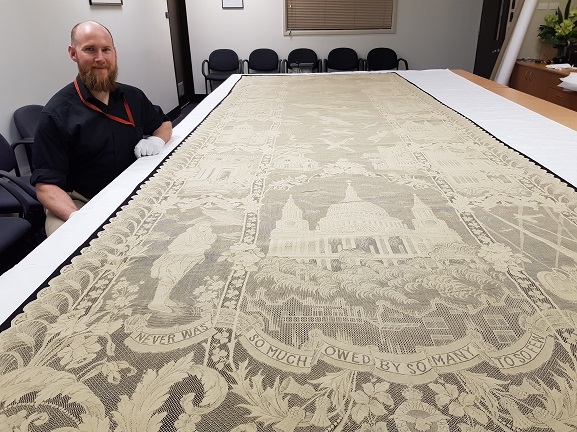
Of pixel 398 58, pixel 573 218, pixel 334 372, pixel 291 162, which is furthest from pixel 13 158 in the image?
pixel 398 58

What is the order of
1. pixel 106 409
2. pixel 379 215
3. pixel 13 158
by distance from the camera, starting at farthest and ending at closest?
pixel 13 158 < pixel 379 215 < pixel 106 409

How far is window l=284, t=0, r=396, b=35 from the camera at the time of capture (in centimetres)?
585

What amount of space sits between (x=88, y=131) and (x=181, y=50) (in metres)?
5.06

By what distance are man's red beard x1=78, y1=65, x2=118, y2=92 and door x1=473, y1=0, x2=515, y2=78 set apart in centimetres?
517

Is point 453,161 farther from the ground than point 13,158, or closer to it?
farther from the ground

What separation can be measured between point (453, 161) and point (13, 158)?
236cm

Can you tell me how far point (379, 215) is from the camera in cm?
114

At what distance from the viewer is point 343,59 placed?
5961mm

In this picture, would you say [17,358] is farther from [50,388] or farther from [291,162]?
[291,162]

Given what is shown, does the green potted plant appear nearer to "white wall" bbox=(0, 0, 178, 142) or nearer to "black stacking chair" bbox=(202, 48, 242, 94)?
"black stacking chair" bbox=(202, 48, 242, 94)

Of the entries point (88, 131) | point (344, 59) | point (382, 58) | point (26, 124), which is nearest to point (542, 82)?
point (382, 58)

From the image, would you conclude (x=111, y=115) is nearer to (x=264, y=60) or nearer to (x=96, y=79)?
(x=96, y=79)

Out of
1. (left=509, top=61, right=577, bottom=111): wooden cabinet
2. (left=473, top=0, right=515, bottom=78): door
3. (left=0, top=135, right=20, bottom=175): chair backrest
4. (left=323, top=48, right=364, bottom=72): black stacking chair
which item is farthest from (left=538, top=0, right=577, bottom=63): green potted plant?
(left=0, top=135, right=20, bottom=175): chair backrest

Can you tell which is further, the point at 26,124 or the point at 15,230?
the point at 26,124
